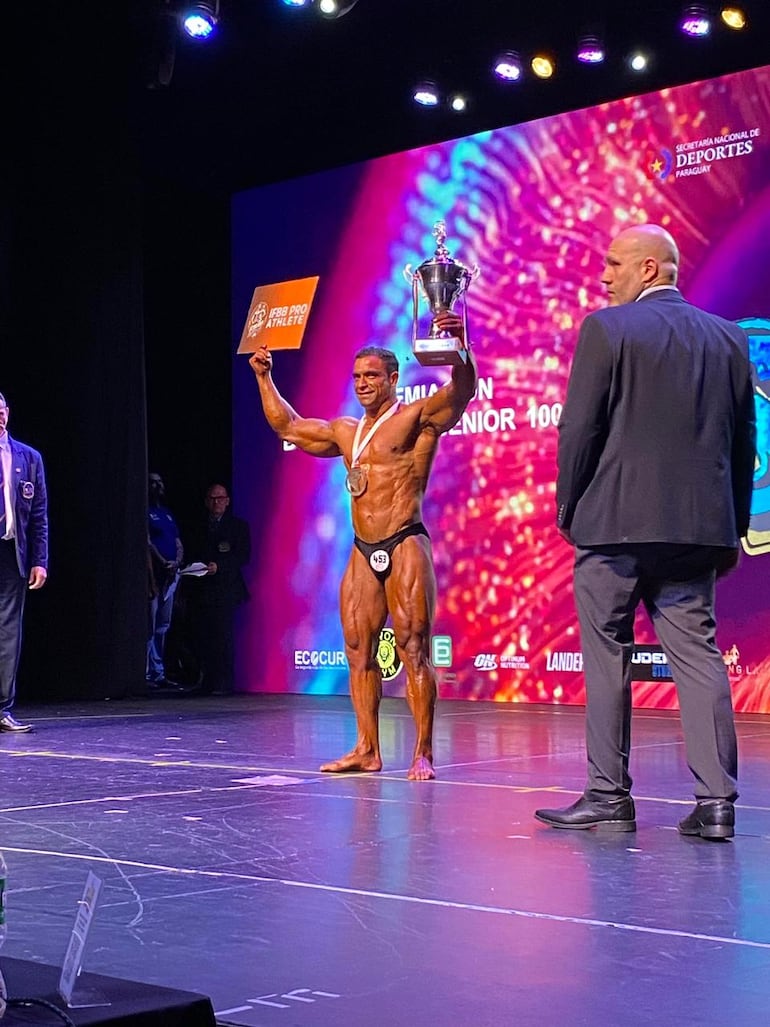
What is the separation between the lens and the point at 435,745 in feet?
21.2

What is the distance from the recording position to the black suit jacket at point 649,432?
3748 millimetres

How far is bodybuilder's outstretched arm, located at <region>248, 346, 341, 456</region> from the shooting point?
5484 mm

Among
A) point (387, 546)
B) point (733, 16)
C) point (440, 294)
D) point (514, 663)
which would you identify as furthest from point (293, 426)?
point (733, 16)

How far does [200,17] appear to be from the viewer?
841 centimetres

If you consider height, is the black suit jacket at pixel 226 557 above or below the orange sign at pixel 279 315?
below

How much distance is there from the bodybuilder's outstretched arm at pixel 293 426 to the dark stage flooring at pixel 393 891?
1.21 m

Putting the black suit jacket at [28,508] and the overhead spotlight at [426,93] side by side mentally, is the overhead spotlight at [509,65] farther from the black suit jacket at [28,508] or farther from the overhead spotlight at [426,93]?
the black suit jacket at [28,508]

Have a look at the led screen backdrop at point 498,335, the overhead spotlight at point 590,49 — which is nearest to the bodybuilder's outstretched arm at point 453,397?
the led screen backdrop at point 498,335

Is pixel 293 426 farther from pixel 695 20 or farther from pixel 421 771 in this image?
pixel 695 20

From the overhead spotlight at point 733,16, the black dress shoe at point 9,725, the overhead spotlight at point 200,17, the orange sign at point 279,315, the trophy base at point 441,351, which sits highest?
the overhead spotlight at point 733,16

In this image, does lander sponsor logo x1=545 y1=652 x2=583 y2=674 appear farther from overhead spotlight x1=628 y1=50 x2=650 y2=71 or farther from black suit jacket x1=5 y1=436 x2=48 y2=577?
overhead spotlight x1=628 y1=50 x2=650 y2=71

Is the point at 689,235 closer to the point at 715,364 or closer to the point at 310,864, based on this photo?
the point at 715,364

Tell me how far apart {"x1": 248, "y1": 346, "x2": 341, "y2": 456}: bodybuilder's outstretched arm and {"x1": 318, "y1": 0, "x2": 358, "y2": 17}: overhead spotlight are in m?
3.65

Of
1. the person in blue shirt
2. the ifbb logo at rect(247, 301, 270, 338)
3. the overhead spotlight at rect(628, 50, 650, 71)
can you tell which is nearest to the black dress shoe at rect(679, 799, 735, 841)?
the overhead spotlight at rect(628, 50, 650, 71)
